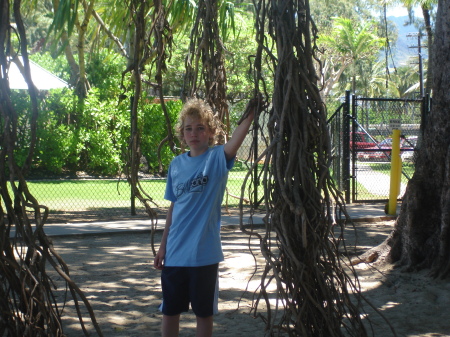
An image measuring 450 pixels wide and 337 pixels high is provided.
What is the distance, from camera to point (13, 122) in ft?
11.0

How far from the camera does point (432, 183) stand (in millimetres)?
5973

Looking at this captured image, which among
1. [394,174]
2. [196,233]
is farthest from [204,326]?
[394,174]

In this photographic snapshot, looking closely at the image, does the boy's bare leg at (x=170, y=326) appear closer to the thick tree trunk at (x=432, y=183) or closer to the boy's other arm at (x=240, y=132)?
the boy's other arm at (x=240, y=132)

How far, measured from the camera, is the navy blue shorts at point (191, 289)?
11.2 feet

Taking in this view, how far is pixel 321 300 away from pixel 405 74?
295 feet

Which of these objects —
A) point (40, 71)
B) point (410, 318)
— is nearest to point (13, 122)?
point (410, 318)

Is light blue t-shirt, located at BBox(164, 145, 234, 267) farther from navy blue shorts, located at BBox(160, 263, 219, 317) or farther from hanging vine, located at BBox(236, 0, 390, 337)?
hanging vine, located at BBox(236, 0, 390, 337)

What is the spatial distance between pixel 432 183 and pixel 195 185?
3323 mm

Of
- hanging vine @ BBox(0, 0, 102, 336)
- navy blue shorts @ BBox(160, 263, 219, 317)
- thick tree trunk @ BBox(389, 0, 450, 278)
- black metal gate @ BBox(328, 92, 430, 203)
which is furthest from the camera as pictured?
black metal gate @ BBox(328, 92, 430, 203)

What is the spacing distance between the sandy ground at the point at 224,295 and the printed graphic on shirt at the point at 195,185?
73cm

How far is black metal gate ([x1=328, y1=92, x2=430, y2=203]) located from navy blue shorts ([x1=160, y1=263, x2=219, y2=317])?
851 centimetres

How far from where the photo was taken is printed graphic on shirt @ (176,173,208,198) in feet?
11.5

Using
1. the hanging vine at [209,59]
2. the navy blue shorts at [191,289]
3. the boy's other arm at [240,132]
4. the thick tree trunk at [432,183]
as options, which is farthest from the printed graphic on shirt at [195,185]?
the thick tree trunk at [432,183]

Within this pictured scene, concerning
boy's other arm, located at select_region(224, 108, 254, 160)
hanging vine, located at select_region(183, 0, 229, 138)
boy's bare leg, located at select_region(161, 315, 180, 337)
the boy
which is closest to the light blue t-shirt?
the boy
